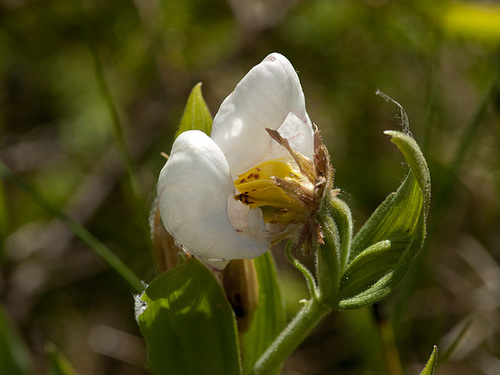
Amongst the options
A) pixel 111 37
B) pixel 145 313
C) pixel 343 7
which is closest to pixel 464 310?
pixel 343 7

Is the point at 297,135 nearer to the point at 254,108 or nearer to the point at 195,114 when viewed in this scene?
the point at 254,108

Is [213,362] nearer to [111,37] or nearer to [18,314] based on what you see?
[18,314]

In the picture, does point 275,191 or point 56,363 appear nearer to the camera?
point 275,191

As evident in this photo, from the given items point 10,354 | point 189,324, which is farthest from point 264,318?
point 10,354

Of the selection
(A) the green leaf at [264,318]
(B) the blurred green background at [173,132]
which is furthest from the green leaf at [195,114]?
(B) the blurred green background at [173,132]

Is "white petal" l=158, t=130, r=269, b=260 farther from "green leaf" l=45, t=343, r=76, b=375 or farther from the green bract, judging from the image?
"green leaf" l=45, t=343, r=76, b=375
